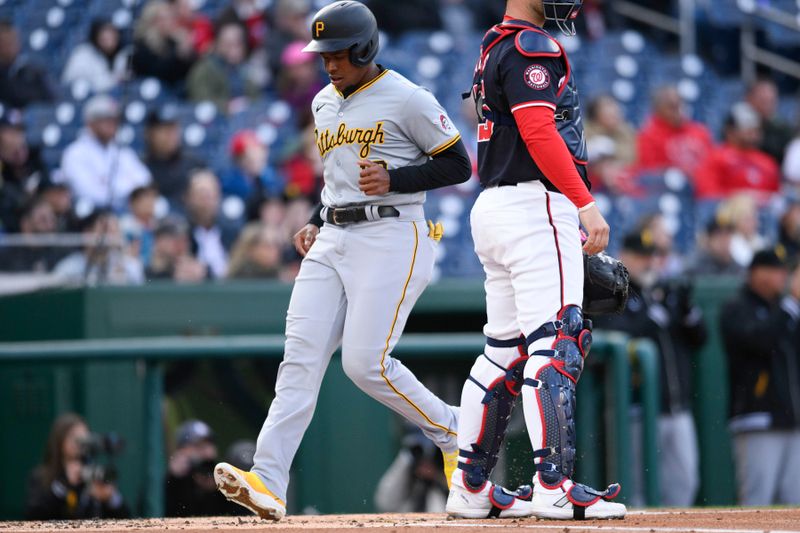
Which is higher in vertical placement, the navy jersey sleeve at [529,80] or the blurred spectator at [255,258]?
the navy jersey sleeve at [529,80]

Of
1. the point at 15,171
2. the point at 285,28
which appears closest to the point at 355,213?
the point at 15,171

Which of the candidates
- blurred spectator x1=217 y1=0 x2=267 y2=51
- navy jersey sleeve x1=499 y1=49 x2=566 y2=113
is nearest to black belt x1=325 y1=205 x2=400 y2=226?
navy jersey sleeve x1=499 y1=49 x2=566 y2=113

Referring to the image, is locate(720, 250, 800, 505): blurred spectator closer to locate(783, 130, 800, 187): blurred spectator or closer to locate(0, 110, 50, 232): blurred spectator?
locate(783, 130, 800, 187): blurred spectator

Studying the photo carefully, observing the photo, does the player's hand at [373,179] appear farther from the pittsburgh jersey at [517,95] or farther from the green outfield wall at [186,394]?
the green outfield wall at [186,394]

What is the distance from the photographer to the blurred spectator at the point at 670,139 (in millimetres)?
10930

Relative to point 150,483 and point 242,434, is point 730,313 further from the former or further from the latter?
point 150,483

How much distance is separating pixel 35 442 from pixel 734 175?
6274mm

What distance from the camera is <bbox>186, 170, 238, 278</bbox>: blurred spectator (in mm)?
8695

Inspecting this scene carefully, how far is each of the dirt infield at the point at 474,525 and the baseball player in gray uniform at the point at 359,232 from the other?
0.86ft

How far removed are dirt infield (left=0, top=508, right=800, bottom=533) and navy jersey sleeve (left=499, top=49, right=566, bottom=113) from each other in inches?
49.1

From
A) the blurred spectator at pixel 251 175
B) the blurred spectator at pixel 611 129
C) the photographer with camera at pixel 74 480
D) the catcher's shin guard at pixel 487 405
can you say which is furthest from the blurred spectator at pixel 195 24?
the catcher's shin guard at pixel 487 405

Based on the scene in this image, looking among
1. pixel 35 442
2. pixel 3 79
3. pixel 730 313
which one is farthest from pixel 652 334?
pixel 3 79

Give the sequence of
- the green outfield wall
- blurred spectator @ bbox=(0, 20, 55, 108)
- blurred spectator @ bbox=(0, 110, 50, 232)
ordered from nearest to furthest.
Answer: the green outfield wall → blurred spectator @ bbox=(0, 110, 50, 232) → blurred spectator @ bbox=(0, 20, 55, 108)

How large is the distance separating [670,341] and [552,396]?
4.39m
